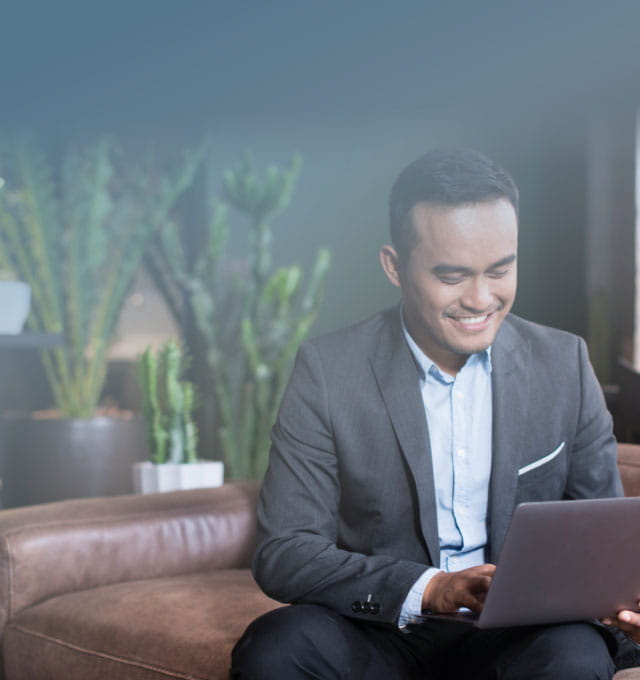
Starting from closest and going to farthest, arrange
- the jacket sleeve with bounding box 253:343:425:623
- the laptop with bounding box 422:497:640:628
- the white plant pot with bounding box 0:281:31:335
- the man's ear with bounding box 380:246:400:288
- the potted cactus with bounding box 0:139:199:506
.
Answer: the laptop with bounding box 422:497:640:628 → the jacket sleeve with bounding box 253:343:425:623 → the man's ear with bounding box 380:246:400:288 → the white plant pot with bounding box 0:281:31:335 → the potted cactus with bounding box 0:139:199:506

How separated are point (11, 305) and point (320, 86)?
1.75 m

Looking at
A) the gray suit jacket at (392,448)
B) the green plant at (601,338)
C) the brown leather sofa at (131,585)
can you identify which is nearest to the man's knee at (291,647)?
the gray suit jacket at (392,448)

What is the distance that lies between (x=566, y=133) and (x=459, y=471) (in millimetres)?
4004

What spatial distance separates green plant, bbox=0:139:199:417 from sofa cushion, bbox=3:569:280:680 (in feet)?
6.38

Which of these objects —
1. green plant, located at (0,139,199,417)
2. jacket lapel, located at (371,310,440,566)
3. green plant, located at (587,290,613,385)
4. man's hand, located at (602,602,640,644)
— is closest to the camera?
man's hand, located at (602,602,640,644)

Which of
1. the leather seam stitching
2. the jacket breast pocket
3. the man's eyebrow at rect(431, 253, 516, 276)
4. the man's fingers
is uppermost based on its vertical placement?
the man's eyebrow at rect(431, 253, 516, 276)

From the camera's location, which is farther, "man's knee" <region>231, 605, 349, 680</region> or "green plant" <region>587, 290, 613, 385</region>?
"green plant" <region>587, 290, 613, 385</region>

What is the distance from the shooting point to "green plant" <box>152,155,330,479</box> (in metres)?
3.70

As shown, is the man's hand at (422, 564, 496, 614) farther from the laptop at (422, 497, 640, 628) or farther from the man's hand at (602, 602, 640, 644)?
the man's hand at (602, 602, 640, 644)

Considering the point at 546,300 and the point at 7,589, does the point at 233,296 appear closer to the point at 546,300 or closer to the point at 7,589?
the point at 546,300

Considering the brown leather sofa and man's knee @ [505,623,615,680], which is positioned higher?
man's knee @ [505,623,615,680]

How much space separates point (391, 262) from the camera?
1.75 meters

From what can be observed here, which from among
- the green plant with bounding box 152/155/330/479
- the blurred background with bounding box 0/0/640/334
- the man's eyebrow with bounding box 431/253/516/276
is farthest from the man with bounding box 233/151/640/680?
the green plant with bounding box 152/155/330/479

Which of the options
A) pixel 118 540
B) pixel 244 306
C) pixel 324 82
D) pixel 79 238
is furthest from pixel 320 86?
pixel 118 540
